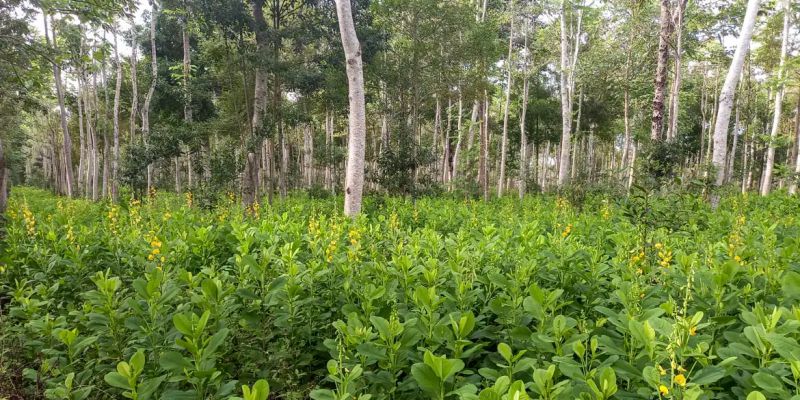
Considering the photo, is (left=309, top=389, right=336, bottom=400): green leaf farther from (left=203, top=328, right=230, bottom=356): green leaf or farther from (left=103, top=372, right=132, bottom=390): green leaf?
(left=103, top=372, right=132, bottom=390): green leaf

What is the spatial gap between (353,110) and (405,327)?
5.92 metres

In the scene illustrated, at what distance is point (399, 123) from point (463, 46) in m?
3.65

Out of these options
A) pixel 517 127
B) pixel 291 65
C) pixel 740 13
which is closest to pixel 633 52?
pixel 740 13

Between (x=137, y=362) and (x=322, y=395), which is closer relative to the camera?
(x=322, y=395)

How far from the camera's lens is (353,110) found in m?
7.52

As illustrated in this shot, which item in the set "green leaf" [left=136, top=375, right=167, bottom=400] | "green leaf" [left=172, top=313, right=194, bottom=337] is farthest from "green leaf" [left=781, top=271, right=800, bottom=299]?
"green leaf" [left=136, top=375, right=167, bottom=400]

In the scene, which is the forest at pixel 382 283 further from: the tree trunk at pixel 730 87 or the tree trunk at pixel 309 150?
the tree trunk at pixel 309 150

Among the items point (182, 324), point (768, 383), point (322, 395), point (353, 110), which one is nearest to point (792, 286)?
point (768, 383)

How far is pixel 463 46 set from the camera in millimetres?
15125

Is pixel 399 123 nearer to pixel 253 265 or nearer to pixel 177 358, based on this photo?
pixel 253 265

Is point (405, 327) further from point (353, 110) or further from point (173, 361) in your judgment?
point (353, 110)

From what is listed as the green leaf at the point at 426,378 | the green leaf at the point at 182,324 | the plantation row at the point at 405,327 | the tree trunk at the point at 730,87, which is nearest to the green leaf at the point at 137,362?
the plantation row at the point at 405,327

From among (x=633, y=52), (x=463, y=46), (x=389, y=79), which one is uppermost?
(x=633, y=52)

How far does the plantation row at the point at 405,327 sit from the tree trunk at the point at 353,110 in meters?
3.40
